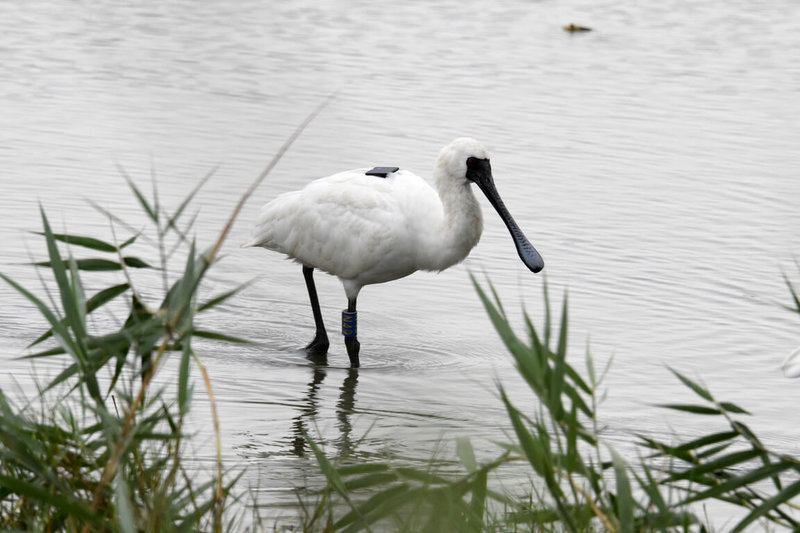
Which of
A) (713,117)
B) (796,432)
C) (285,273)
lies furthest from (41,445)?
(713,117)

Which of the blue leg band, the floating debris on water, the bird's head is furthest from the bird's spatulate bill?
the floating debris on water

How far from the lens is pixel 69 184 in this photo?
10.8 meters

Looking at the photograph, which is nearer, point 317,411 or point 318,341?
point 317,411

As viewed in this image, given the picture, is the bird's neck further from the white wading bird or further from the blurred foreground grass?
the blurred foreground grass

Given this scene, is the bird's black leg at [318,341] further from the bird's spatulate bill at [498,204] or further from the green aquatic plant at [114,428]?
the green aquatic plant at [114,428]

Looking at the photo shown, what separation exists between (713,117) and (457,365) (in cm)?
792

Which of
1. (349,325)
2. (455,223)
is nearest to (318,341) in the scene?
(349,325)

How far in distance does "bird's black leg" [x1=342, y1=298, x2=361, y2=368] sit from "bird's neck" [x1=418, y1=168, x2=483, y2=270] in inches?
23.3

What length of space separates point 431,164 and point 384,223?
4.41 meters

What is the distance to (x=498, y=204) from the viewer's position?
811cm

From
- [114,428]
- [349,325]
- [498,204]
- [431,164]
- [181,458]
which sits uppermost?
[114,428]

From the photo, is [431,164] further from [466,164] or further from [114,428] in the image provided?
[114,428]

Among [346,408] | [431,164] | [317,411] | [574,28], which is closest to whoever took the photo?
[317,411]

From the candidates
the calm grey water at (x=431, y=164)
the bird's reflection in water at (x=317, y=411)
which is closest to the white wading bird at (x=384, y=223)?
the bird's reflection in water at (x=317, y=411)
